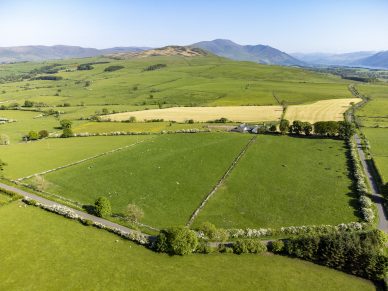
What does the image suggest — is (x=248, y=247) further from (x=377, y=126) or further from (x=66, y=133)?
(x=377, y=126)

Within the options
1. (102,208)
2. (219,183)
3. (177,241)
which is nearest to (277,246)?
(177,241)

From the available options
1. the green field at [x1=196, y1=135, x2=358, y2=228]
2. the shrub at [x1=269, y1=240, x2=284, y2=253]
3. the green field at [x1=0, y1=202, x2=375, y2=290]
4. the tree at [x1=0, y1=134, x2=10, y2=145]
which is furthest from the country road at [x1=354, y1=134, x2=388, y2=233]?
the tree at [x1=0, y1=134, x2=10, y2=145]

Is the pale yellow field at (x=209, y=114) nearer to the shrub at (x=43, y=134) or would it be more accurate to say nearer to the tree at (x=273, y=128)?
the tree at (x=273, y=128)

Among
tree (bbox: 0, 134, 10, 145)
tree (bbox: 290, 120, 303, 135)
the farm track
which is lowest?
tree (bbox: 0, 134, 10, 145)

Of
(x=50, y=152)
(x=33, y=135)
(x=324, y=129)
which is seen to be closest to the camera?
(x=50, y=152)

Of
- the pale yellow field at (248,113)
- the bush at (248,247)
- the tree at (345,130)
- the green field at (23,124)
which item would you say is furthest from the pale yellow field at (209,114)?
the bush at (248,247)

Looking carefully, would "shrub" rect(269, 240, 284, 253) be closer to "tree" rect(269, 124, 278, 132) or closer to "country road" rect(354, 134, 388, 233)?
"country road" rect(354, 134, 388, 233)
